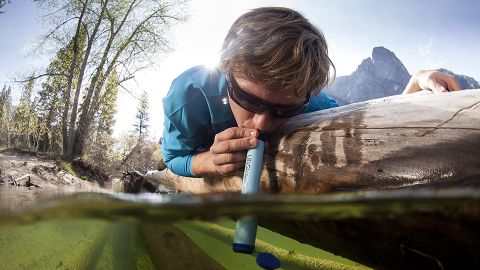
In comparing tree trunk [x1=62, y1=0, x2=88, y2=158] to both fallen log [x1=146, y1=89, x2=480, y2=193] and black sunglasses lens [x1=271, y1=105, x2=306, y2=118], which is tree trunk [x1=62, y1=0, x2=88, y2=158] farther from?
fallen log [x1=146, y1=89, x2=480, y2=193]

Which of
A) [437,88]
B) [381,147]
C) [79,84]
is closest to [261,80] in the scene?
[381,147]

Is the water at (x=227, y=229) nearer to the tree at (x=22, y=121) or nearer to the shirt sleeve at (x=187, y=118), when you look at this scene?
the shirt sleeve at (x=187, y=118)

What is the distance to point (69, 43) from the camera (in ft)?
35.1

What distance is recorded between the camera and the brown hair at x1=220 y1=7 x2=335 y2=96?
1.56 m

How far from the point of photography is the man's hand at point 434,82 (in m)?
1.67

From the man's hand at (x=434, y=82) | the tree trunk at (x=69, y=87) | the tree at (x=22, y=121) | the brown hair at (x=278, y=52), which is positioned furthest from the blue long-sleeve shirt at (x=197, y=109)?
the tree at (x=22, y=121)

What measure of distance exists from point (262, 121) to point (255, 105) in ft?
0.28

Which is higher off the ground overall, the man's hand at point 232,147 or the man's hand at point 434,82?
the man's hand at point 434,82

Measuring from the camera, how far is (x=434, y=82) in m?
1.74

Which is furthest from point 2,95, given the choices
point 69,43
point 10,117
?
point 69,43

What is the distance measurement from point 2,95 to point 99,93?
78.3 ft

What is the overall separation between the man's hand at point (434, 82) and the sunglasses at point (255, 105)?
704 mm

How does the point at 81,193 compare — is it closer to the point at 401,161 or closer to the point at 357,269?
the point at 401,161

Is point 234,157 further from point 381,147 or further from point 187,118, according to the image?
point 187,118
